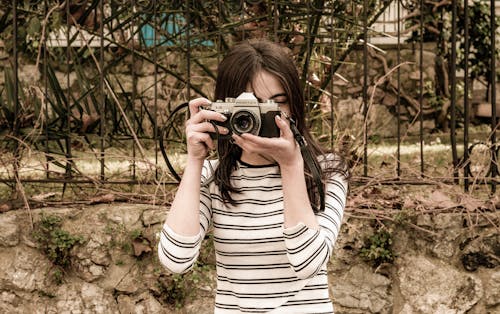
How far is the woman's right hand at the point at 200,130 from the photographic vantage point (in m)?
1.94

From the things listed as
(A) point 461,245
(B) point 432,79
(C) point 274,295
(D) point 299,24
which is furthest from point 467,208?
(B) point 432,79

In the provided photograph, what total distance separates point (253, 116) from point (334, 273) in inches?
68.2

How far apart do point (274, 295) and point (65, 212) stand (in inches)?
69.7

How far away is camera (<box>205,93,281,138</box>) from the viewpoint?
186 cm

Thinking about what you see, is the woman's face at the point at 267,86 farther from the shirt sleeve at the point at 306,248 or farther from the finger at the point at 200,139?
the shirt sleeve at the point at 306,248

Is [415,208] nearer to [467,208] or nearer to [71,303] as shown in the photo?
[467,208]

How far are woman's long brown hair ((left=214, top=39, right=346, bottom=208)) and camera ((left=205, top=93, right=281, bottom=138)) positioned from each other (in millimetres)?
123

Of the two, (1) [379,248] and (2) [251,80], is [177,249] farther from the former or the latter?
(1) [379,248]

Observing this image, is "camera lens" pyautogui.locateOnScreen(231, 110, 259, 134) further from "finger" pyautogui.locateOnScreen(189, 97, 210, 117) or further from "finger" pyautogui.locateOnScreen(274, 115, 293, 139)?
"finger" pyautogui.locateOnScreen(189, 97, 210, 117)

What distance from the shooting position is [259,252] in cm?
202

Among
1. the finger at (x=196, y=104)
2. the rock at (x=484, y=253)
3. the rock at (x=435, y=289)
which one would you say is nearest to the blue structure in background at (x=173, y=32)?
the rock at (x=435, y=289)

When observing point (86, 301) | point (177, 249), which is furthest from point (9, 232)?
point (177, 249)

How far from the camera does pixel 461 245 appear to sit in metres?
3.49

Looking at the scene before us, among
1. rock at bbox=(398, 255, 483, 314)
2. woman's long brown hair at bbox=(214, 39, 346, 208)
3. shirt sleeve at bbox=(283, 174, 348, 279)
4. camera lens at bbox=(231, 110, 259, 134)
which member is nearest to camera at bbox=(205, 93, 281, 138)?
camera lens at bbox=(231, 110, 259, 134)
